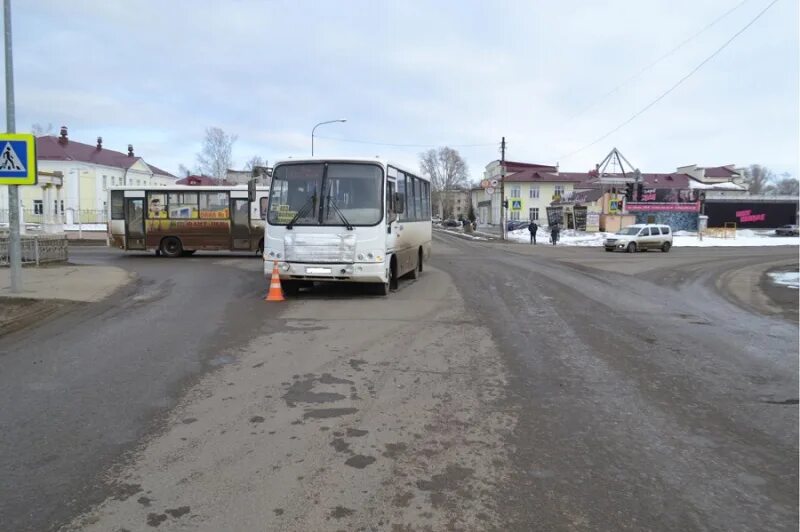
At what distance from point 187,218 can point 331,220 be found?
46.4 ft

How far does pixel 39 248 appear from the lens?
19.3 m

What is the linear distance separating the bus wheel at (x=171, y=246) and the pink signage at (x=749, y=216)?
60.9m

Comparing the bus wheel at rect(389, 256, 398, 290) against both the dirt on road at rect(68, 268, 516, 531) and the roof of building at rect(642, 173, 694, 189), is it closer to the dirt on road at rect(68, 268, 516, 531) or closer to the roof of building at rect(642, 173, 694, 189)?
the dirt on road at rect(68, 268, 516, 531)

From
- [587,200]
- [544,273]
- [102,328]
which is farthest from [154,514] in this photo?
[587,200]

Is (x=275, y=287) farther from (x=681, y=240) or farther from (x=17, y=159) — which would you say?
(x=681, y=240)

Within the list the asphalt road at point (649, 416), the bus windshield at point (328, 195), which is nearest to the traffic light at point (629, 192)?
the asphalt road at point (649, 416)

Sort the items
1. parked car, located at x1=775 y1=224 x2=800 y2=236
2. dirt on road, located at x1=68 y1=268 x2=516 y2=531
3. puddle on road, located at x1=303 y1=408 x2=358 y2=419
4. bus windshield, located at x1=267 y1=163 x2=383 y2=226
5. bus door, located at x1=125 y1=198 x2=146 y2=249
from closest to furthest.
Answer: dirt on road, located at x1=68 y1=268 x2=516 y2=531 → puddle on road, located at x1=303 y1=408 x2=358 y2=419 → bus windshield, located at x1=267 y1=163 x2=383 y2=226 → bus door, located at x1=125 y1=198 x2=146 y2=249 → parked car, located at x1=775 y1=224 x2=800 y2=236

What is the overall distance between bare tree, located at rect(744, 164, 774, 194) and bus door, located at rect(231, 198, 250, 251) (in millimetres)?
142171

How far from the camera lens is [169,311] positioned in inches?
417

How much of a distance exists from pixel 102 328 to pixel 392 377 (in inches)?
201

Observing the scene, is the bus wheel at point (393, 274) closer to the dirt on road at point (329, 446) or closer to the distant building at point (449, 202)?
the dirt on road at point (329, 446)

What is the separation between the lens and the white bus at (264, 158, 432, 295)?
11883 millimetres

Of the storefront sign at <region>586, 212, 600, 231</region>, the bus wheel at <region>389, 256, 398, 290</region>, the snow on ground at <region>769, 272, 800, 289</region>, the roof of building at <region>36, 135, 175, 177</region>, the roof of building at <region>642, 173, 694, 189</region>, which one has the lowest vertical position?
the snow on ground at <region>769, 272, 800, 289</region>

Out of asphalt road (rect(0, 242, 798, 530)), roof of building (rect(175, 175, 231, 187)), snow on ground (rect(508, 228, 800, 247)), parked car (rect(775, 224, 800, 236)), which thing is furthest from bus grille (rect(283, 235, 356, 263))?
parked car (rect(775, 224, 800, 236))
